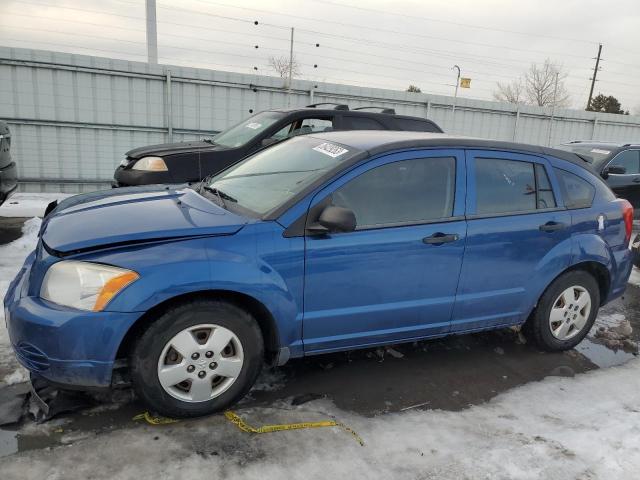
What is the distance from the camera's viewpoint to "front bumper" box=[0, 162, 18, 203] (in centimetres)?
596

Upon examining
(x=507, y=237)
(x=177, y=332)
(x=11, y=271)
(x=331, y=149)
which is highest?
(x=331, y=149)

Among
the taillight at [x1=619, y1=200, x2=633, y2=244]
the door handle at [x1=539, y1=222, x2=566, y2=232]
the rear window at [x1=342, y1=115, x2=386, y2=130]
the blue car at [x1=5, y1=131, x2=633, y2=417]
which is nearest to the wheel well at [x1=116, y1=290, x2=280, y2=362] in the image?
the blue car at [x1=5, y1=131, x2=633, y2=417]

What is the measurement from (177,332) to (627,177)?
912 centimetres

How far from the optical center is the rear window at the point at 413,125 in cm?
733

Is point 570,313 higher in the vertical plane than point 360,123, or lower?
lower

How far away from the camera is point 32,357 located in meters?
2.72

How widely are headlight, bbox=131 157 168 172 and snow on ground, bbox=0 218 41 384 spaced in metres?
1.54

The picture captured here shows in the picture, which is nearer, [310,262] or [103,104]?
[310,262]

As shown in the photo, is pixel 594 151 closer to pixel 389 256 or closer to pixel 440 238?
pixel 440 238

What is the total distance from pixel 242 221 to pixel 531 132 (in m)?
14.0

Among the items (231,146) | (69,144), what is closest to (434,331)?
(231,146)

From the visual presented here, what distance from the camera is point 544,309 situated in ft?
13.3

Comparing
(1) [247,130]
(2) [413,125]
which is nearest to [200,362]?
(1) [247,130]

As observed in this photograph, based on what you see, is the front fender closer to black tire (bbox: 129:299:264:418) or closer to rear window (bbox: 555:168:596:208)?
black tire (bbox: 129:299:264:418)
